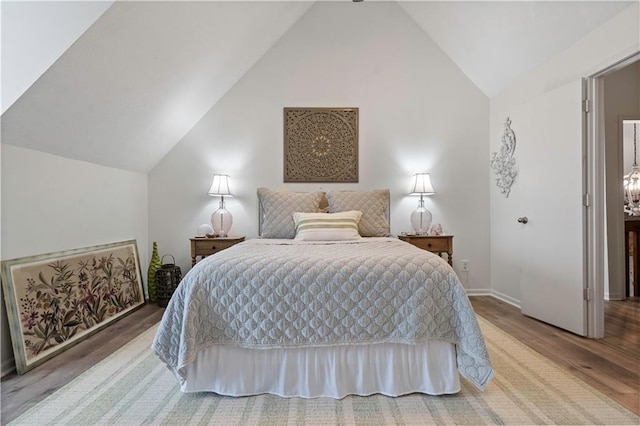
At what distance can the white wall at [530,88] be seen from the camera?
2.26 meters

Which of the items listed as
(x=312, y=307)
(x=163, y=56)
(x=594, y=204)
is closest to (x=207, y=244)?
(x=163, y=56)

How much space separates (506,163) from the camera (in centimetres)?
355

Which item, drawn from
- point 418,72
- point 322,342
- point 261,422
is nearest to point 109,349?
point 261,422

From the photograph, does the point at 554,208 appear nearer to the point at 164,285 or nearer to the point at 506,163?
the point at 506,163

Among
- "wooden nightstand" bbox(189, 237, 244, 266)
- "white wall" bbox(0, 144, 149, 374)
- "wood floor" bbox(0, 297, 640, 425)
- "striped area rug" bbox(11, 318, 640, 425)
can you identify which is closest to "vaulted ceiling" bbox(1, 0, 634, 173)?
"white wall" bbox(0, 144, 149, 374)

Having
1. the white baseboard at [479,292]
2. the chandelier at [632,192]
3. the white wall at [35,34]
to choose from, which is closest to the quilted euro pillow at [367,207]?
the white baseboard at [479,292]

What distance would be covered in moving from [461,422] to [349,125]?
119 inches

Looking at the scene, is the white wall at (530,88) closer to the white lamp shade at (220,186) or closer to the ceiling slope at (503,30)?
the ceiling slope at (503,30)

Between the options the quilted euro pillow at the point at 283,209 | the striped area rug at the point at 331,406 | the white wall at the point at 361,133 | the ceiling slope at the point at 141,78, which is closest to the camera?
the striped area rug at the point at 331,406

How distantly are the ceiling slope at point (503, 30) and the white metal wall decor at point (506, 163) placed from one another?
1.75ft

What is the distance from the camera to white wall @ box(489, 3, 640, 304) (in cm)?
226

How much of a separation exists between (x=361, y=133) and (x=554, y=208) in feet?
6.59

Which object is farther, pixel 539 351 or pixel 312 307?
pixel 539 351

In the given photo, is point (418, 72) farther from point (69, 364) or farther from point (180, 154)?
point (69, 364)
